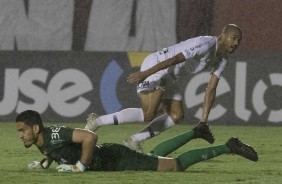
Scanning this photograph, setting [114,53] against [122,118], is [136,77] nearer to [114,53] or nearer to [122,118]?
[122,118]

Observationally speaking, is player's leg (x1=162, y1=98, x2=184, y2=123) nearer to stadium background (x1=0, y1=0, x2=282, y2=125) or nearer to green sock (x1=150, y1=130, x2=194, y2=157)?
green sock (x1=150, y1=130, x2=194, y2=157)

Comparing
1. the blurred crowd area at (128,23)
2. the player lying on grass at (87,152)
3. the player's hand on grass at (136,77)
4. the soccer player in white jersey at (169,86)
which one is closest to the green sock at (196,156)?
the player lying on grass at (87,152)

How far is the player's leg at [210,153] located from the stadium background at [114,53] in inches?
241

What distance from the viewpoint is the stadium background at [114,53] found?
1698cm

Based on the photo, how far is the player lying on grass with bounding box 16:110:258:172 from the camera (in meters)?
9.94

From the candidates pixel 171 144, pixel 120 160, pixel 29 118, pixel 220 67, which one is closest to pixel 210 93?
pixel 220 67

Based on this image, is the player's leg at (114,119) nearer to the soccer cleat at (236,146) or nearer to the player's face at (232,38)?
the player's face at (232,38)

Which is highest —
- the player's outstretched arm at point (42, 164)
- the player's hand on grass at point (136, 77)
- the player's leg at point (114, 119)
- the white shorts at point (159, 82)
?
the player's hand on grass at point (136, 77)

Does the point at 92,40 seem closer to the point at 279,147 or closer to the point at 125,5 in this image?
the point at 125,5

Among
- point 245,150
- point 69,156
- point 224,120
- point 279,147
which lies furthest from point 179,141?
point 224,120

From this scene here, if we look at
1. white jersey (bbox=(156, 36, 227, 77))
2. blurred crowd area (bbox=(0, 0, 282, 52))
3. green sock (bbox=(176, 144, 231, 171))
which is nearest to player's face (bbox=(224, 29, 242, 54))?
white jersey (bbox=(156, 36, 227, 77))

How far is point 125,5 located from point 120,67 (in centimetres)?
116

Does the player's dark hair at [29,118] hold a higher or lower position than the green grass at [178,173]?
higher

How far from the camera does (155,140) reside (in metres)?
15.0
